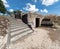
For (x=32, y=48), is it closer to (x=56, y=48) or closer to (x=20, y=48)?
(x=20, y=48)

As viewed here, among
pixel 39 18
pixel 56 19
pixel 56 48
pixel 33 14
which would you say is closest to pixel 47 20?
pixel 56 19

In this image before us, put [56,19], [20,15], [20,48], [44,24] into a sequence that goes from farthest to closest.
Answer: [56,19], [44,24], [20,15], [20,48]

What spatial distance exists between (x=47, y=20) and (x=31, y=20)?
721 cm

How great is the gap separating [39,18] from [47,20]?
15.3ft

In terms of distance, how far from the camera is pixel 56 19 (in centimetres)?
2152

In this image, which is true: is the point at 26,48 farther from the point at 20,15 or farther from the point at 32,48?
the point at 20,15

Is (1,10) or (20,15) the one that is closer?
(20,15)

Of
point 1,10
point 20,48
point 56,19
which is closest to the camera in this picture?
point 20,48

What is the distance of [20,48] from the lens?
4695 millimetres

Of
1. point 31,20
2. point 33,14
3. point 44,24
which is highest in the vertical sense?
point 33,14

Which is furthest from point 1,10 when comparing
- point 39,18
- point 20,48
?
point 20,48

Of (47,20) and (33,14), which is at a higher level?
(33,14)

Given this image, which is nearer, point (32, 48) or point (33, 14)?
point (32, 48)

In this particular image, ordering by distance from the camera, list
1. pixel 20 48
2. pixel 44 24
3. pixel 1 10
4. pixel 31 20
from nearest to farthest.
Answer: pixel 20 48, pixel 31 20, pixel 44 24, pixel 1 10
